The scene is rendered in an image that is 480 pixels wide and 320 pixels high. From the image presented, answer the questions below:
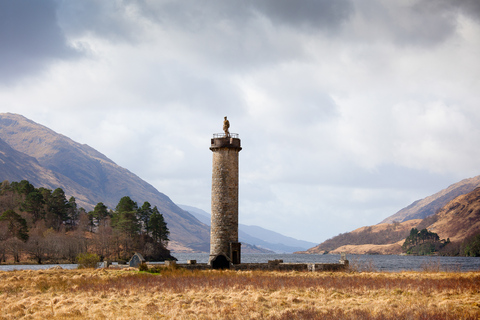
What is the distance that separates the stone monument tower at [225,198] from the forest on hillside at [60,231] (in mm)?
56165

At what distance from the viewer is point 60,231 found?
341 ft

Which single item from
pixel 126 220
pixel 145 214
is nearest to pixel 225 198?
pixel 126 220

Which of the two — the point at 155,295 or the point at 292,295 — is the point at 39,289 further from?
the point at 292,295

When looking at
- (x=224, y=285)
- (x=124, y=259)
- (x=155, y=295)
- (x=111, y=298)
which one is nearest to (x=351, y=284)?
(x=224, y=285)

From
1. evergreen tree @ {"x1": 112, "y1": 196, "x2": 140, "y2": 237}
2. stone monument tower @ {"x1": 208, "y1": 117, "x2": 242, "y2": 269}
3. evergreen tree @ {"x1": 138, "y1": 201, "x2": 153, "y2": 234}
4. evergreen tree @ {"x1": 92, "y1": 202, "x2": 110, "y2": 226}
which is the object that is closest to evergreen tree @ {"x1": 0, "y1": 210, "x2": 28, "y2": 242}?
evergreen tree @ {"x1": 112, "y1": 196, "x2": 140, "y2": 237}

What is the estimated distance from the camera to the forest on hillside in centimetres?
8406

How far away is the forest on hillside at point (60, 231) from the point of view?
84062 mm

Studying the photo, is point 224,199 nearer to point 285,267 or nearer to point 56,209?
point 285,267

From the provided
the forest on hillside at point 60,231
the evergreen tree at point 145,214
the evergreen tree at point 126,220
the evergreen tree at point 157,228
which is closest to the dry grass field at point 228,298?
the forest on hillside at point 60,231

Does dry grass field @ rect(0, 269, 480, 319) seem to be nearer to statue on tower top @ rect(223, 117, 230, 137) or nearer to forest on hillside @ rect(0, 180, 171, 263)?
statue on tower top @ rect(223, 117, 230, 137)

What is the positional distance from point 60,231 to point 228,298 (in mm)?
92331

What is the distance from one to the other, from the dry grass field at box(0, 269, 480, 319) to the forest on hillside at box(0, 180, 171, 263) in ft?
199

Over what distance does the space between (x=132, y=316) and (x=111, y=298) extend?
431 cm

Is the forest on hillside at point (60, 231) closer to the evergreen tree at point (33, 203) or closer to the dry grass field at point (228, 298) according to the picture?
the evergreen tree at point (33, 203)
